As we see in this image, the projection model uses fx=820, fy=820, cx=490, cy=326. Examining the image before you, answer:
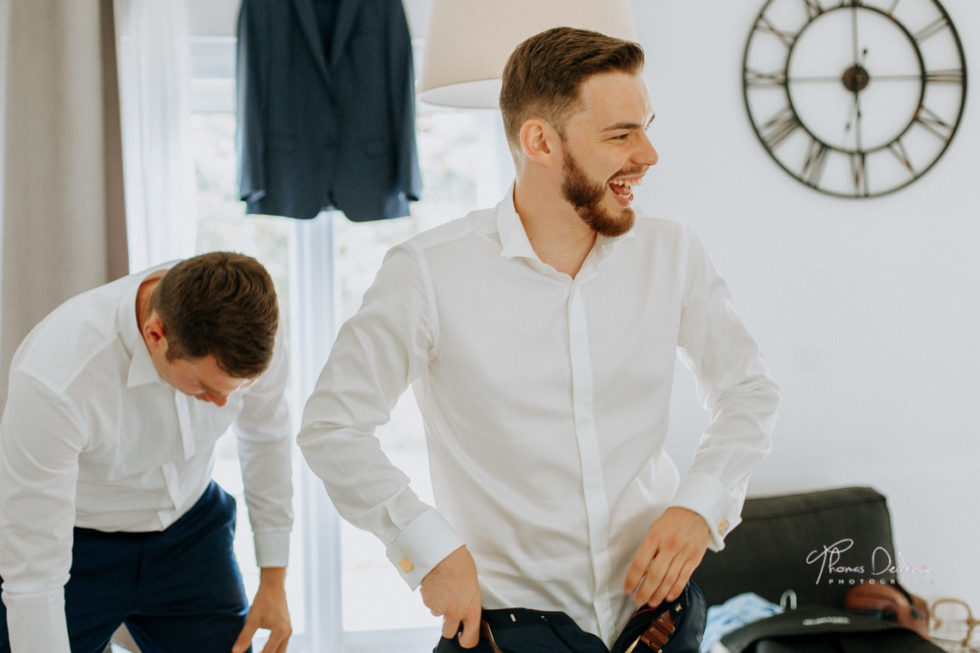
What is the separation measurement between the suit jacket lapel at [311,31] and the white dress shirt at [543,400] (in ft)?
4.42

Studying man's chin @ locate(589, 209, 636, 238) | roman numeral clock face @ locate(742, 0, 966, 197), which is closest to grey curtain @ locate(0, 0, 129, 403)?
man's chin @ locate(589, 209, 636, 238)

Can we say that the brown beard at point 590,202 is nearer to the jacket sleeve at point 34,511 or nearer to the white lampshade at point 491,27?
the white lampshade at point 491,27

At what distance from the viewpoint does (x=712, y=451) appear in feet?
3.88

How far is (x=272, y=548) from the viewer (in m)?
1.81

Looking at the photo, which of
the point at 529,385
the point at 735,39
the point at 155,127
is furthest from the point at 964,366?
the point at 155,127

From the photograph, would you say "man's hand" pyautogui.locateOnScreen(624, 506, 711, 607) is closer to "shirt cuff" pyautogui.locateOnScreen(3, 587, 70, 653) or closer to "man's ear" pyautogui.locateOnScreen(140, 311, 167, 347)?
"man's ear" pyautogui.locateOnScreen(140, 311, 167, 347)

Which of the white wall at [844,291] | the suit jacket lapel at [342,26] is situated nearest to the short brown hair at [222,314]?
the suit jacket lapel at [342,26]

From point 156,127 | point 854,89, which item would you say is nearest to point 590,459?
point 156,127

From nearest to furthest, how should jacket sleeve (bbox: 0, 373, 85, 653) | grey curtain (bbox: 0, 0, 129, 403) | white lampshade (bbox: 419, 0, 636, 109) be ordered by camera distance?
white lampshade (bbox: 419, 0, 636, 109)
jacket sleeve (bbox: 0, 373, 85, 653)
grey curtain (bbox: 0, 0, 129, 403)

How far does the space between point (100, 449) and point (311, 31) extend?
1.36m

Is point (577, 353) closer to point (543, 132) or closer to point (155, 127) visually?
point (543, 132)

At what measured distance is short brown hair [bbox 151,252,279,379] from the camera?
4.49 ft

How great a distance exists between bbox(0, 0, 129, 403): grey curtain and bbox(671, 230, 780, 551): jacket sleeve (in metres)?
1.79
